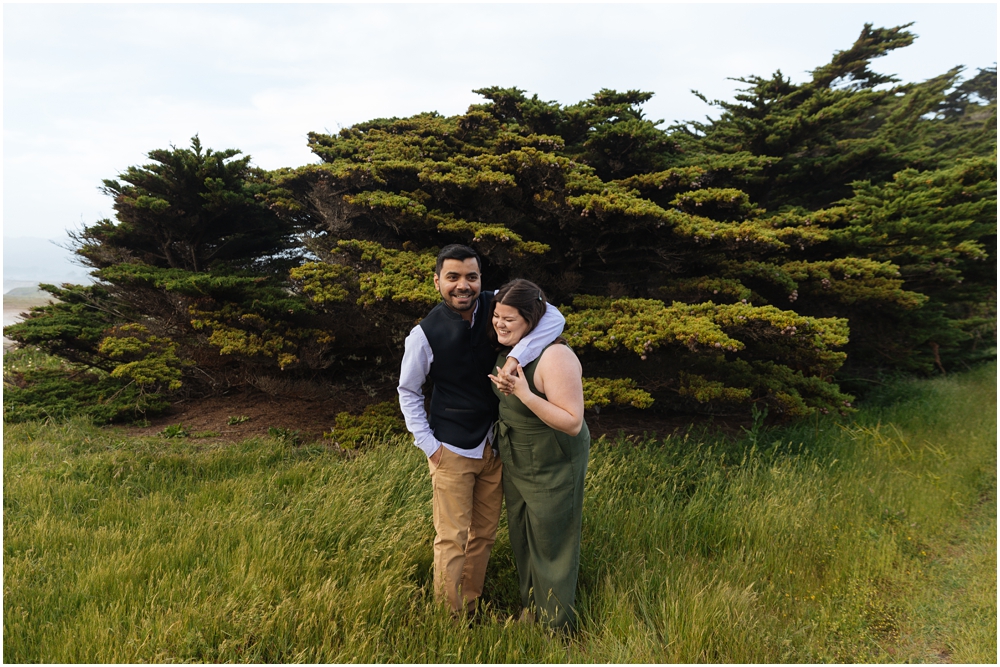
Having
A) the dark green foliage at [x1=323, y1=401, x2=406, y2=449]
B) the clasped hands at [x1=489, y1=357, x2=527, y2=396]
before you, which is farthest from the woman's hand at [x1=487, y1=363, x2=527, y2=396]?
the dark green foliage at [x1=323, y1=401, x2=406, y2=449]

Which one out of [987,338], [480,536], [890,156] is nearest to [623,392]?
[480,536]

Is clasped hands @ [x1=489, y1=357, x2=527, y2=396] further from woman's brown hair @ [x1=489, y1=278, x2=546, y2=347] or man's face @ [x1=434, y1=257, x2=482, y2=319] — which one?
man's face @ [x1=434, y1=257, x2=482, y2=319]

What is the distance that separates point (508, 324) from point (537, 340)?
6.9 inches

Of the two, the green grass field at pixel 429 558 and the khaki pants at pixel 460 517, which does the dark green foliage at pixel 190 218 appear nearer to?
the green grass field at pixel 429 558

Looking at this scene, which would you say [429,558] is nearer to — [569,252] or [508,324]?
[508,324]

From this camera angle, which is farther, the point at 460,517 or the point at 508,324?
the point at 460,517

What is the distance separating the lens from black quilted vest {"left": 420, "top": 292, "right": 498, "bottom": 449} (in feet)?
9.85

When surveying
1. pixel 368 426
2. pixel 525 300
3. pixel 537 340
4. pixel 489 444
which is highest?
pixel 525 300

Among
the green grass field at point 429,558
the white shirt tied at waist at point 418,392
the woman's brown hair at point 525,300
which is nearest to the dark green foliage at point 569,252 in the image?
the green grass field at point 429,558

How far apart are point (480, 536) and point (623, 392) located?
2.29 meters

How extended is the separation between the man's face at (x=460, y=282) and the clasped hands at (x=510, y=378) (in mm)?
448

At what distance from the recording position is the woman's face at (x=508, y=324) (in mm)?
2709

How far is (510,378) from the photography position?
8.80ft

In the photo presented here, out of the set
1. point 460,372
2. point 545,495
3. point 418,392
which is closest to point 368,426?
point 418,392
